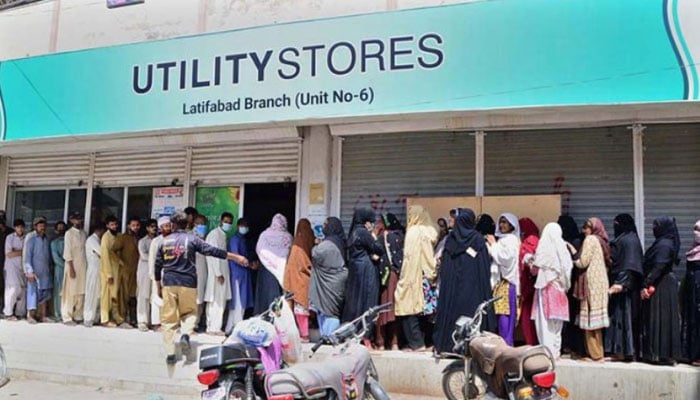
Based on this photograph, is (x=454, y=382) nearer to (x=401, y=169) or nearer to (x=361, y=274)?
(x=361, y=274)

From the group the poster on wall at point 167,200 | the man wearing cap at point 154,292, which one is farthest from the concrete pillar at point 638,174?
the poster on wall at point 167,200

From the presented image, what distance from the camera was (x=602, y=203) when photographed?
6848 millimetres

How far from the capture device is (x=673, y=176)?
663 cm

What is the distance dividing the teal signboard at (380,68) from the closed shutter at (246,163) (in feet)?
3.21

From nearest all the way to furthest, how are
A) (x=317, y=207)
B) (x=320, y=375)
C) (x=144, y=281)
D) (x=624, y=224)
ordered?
(x=320, y=375), (x=624, y=224), (x=317, y=207), (x=144, y=281)

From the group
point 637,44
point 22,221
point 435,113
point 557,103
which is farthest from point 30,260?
point 637,44

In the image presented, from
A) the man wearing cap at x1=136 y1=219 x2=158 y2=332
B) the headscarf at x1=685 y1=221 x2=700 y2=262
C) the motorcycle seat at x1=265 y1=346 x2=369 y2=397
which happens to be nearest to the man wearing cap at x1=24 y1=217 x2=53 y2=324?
the man wearing cap at x1=136 y1=219 x2=158 y2=332

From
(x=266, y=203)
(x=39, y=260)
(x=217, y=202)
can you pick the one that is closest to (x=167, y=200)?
(x=217, y=202)

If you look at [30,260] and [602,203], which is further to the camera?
[30,260]

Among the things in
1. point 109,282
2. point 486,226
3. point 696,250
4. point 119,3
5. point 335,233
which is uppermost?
point 119,3

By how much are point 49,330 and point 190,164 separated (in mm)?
2889

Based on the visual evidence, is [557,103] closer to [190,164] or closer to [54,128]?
[190,164]

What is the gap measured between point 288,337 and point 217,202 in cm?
395

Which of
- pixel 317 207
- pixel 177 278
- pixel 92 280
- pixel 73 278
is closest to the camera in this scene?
pixel 177 278
